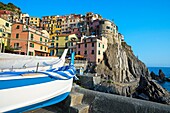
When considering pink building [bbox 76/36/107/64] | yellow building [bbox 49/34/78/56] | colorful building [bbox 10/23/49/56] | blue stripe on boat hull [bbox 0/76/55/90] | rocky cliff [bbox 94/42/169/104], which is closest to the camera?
blue stripe on boat hull [bbox 0/76/55/90]

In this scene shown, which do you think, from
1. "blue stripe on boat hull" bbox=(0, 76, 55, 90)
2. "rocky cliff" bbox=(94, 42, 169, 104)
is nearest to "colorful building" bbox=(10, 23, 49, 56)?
"rocky cliff" bbox=(94, 42, 169, 104)

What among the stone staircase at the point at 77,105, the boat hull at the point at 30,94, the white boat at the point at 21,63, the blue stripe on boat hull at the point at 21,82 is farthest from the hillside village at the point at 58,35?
the blue stripe on boat hull at the point at 21,82

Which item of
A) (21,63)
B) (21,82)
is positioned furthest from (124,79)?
(21,82)

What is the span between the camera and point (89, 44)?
40406 mm

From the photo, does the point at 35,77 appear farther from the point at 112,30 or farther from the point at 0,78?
the point at 112,30

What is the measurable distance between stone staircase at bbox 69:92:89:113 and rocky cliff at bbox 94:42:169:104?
17.9m

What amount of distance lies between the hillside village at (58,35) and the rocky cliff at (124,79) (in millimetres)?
3463

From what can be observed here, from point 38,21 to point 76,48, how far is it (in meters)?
39.3

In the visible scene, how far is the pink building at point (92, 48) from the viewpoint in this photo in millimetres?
39000

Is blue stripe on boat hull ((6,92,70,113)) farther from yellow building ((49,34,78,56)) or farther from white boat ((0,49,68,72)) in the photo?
yellow building ((49,34,78,56))

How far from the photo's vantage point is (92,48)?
39.7m

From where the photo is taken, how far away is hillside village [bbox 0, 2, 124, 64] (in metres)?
29.7

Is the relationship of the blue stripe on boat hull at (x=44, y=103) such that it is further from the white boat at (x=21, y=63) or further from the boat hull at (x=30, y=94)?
the white boat at (x=21, y=63)

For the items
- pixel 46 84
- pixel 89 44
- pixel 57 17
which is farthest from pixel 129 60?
pixel 46 84
